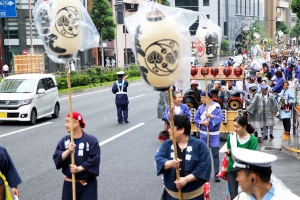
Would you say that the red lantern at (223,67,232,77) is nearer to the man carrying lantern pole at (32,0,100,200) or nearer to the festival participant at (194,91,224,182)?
the festival participant at (194,91,224,182)

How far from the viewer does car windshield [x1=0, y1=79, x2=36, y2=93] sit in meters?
18.4

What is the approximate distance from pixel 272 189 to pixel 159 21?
2.49 meters

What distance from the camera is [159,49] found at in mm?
5535

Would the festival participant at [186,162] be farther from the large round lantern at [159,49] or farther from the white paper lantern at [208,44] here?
the white paper lantern at [208,44]

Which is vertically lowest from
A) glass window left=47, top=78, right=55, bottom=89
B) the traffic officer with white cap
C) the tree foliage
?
glass window left=47, top=78, right=55, bottom=89

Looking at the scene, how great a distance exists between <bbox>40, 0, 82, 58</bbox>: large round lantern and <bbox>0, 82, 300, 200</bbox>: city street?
1.37 metres

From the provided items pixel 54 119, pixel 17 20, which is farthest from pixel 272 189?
pixel 17 20

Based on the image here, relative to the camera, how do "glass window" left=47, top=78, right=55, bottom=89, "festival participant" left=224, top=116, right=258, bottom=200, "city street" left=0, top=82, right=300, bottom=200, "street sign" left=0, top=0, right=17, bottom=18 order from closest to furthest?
"festival participant" left=224, top=116, right=258, bottom=200 → "city street" left=0, top=82, right=300, bottom=200 → "glass window" left=47, top=78, right=55, bottom=89 → "street sign" left=0, top=0, right=17, bottom=18

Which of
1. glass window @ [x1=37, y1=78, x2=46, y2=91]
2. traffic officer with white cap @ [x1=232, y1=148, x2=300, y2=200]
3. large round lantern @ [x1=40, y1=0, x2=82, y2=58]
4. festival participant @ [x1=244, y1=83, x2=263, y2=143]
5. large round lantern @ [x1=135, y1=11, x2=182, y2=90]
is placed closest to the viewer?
traffic officer with white cap @ [x1=232, y1=148, x2=300, y2=200]

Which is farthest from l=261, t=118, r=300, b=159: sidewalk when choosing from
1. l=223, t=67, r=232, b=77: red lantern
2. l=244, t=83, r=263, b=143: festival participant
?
l=223, t=67, r=232, b=77: red lantern

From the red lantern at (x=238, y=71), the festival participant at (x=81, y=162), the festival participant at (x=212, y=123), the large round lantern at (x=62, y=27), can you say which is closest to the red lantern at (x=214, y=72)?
the red lantern at (x=238, y=71)

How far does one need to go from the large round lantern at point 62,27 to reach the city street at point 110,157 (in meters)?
1.37

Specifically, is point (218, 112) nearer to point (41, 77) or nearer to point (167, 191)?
point (167, 191)

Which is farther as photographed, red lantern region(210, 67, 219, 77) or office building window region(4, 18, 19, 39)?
office building window region(4, 18, 19, 39)
